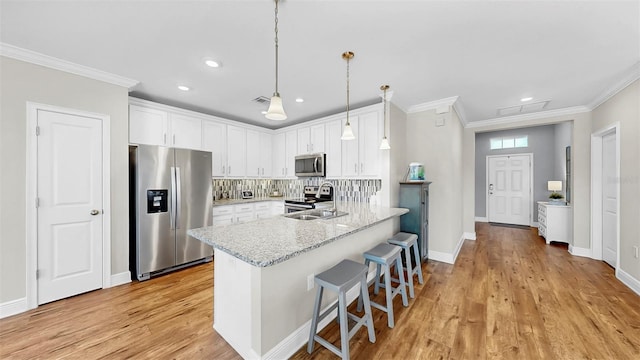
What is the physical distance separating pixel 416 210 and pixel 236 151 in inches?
134

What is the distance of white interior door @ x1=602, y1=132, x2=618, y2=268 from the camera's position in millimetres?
3336

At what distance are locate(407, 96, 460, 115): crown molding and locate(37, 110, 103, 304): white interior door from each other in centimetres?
436

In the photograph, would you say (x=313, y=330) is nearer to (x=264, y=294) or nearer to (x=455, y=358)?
(x=264, y=294)

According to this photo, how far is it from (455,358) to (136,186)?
12.5 feet

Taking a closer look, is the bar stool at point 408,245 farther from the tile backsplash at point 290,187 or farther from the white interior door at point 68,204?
the white interior door at point 68,204

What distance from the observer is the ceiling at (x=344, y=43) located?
1.70 meters

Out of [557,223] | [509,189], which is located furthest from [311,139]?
[509,189]

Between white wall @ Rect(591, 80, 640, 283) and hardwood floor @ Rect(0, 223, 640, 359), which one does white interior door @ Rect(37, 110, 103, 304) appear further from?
→ white wall @ Rect(591, 80, 640, 283)

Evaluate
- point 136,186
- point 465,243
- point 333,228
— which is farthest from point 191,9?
point 465,243

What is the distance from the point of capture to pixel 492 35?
1975 millimetres

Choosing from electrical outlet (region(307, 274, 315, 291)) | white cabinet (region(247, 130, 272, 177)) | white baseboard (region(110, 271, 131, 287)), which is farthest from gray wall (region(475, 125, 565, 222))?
white baseboard (region(110, 271, 131, 287))

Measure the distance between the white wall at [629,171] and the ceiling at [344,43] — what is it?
296mm

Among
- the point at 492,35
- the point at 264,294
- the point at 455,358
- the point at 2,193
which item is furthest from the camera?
the point at 2,193

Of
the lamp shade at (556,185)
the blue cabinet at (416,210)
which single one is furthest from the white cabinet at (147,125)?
A: the lamp shade at (556,185)
